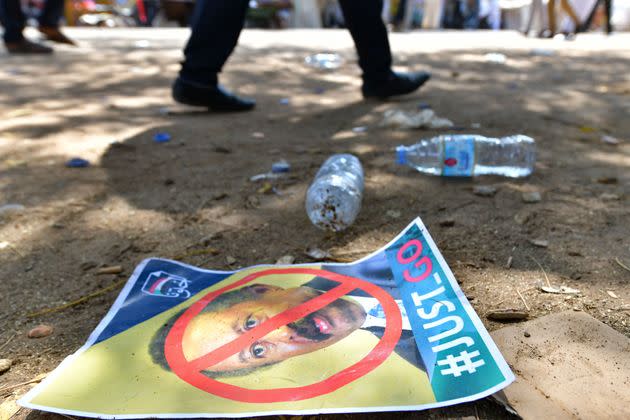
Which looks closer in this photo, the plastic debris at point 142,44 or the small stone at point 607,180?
the small stone at point 607,180

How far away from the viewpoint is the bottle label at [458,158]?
1.86 meters

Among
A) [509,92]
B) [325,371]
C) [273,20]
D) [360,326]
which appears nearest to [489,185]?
[360,326]

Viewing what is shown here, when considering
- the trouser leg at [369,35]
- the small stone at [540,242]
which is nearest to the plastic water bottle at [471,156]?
the small stone at [540,242]

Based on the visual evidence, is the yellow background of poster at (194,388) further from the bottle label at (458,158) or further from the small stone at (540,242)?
the bottle label at (458,158)

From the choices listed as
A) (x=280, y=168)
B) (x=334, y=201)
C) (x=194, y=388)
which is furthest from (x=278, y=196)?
(x=194, y=388)

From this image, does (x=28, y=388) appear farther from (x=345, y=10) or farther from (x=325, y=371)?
(x=345, y=10)

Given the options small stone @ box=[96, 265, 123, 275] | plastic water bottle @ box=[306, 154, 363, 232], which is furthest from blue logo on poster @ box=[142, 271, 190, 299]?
plastic water bottle @ box=[306, 154, 363, 232]

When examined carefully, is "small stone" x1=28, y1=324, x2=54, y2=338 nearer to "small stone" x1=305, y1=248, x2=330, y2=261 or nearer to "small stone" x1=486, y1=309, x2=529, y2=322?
"small stone" x1=305, y1=248, x2=330, y2=261

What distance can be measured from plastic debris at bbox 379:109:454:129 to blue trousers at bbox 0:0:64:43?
3857mm

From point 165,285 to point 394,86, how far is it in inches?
79.4

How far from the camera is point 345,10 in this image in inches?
106

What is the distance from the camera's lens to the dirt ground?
1.27 meters

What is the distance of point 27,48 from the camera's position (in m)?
5.16

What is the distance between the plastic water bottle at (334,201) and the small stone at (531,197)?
52 cm
